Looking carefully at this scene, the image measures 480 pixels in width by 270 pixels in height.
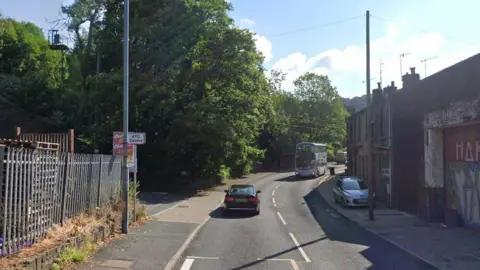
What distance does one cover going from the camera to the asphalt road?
10914 millimetres

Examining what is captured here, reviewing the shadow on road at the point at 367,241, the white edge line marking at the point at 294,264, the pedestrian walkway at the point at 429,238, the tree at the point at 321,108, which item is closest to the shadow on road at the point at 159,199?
the shadow on road at the point at 367,241

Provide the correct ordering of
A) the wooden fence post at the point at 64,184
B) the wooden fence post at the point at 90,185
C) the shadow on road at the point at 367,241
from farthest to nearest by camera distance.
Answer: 1. the wooden fence post at the point at 90,185
2. the shadow on road at the point at 367,241
3. the wooden fence post at the point at 64,184

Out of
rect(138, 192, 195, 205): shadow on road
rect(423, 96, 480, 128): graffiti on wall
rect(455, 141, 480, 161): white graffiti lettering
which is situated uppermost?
rect(423, 96, 480, 128): graffiti on wall

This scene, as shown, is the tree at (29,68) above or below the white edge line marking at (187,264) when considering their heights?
above

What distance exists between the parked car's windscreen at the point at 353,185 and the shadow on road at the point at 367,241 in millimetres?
2366

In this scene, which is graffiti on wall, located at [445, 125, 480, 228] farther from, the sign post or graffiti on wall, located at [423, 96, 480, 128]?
the sign post

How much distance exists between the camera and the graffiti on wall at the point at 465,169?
645 inches

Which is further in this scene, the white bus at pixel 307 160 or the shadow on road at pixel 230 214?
the white bus at pixel 307 160

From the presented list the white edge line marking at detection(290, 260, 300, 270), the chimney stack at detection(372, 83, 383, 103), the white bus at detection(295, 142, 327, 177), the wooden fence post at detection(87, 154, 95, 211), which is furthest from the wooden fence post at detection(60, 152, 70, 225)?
the white bus at detection(295, 142, 327, 177)

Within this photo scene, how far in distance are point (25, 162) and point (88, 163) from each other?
4.07 m

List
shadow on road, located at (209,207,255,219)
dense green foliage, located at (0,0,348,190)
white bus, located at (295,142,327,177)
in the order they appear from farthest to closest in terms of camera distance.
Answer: white bus, located at (295,142,327,177)
dense green foliage, located at (0,0,348,190)
shadow on road, located at (209,207,255,219)

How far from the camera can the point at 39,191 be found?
9.11 meters

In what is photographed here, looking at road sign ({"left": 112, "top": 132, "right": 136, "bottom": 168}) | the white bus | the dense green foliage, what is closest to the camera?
road sign ({"left": 112, "top": 132, "right": 136, "bottom": 168})

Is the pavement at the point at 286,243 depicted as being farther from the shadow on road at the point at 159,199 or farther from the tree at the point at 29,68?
the tree at the point at 29,68
